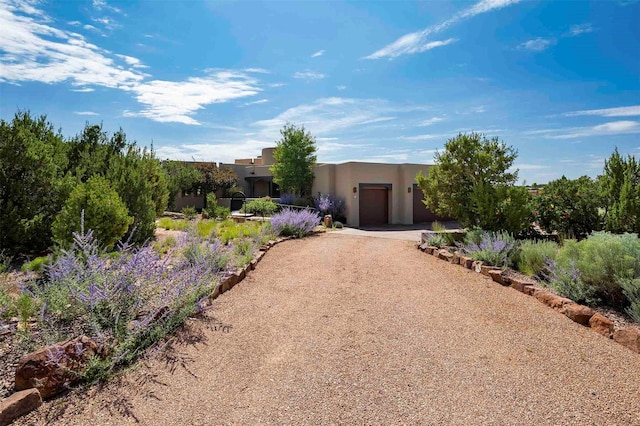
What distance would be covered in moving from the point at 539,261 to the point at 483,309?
2.33 meters

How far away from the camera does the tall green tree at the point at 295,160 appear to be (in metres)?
19.7

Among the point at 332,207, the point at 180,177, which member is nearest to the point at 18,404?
the point at 332,207

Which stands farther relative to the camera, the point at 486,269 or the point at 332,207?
the point at 332,207

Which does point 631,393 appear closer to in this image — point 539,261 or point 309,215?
point 539,261

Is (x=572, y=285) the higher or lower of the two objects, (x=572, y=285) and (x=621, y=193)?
the lower

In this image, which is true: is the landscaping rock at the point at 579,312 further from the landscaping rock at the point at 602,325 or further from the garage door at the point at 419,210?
the garage door at the point at 419,210

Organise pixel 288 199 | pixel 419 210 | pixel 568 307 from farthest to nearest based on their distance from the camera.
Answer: pixel 288 199
pixel 419 210
pixel 568 307

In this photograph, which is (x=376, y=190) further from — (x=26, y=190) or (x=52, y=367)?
(x=52, y=367)

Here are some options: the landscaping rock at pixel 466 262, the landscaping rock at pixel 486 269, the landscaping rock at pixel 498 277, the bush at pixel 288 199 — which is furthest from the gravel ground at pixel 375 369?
the bush at pixel 288 199

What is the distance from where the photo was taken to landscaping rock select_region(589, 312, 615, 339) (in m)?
3.88

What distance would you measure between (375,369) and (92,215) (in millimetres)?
5364

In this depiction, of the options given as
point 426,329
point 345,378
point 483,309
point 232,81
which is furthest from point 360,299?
point 232,81

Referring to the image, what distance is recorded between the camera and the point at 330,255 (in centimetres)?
857

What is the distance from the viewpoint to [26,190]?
22.6 ft
